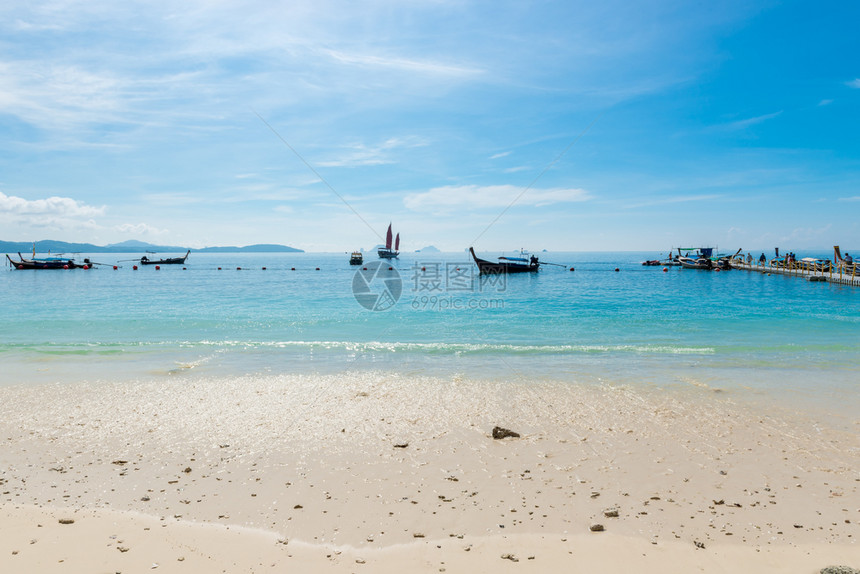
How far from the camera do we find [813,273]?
52.3 metres

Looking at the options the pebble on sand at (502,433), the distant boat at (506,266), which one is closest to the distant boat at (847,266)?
the distant boat at (506,266)

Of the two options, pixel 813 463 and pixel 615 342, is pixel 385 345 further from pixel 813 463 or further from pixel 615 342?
pixel 813 463

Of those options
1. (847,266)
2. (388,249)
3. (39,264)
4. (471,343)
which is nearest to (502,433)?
(471,343)

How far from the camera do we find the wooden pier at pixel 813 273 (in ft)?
139

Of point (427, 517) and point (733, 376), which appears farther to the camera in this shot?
point (733, 376)

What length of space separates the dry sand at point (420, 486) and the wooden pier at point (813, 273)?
46867 mm

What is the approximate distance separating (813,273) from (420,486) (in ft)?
212

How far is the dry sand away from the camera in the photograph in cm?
448

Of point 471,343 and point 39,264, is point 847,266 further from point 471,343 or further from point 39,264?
point 39,264

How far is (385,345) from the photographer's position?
16.9 meters

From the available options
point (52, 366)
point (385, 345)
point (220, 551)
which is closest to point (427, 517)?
point (220, 551)

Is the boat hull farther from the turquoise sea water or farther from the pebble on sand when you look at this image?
the pebble on sand

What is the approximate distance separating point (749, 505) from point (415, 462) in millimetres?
4225

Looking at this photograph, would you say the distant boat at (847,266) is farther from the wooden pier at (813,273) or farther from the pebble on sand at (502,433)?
the pebble on sand at (502,433)
